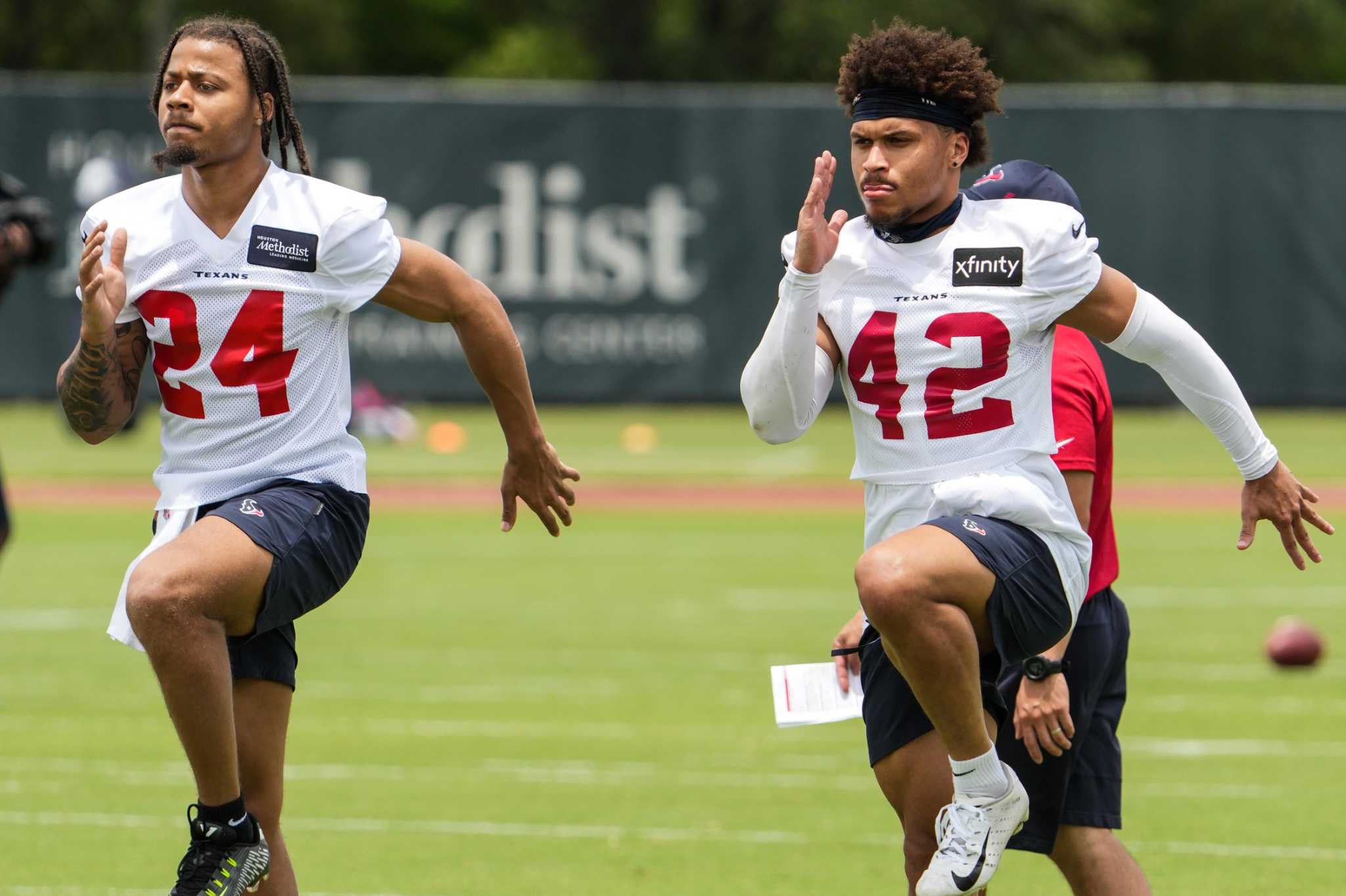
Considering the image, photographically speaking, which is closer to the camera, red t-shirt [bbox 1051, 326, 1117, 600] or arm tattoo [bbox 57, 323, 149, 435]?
arm tattoo [bbox 57, 323, 149, 435]

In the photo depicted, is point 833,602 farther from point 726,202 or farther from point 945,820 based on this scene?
point 726,202

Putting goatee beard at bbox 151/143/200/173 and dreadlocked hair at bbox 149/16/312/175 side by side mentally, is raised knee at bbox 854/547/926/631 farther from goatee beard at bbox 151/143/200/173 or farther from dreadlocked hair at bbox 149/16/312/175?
goatee beard at bbox 151/143/200/173

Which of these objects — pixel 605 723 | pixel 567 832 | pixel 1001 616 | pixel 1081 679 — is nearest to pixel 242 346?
pixel 1001 616

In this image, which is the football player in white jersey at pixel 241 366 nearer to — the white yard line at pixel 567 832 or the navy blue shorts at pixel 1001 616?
the navy blue shorts at pixel 1001 616

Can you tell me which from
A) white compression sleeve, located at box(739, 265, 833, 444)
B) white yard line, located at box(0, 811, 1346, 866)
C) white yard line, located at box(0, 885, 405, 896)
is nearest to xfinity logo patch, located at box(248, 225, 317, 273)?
white compression sleeve, located at box(739, 265, 833, 444)

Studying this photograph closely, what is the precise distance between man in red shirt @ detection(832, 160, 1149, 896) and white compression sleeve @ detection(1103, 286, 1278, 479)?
0.30 m

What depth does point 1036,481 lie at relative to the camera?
5.16m

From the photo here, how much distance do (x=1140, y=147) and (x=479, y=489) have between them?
9.34 metres

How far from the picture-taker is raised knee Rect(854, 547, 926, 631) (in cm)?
481

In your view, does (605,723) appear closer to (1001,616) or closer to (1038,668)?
(1038,668)

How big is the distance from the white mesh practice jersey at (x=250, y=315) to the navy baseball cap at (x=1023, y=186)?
1.40 metres

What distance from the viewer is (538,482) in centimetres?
565

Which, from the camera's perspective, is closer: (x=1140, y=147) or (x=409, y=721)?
(x=409, y=721)

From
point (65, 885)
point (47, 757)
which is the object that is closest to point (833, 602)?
point (47, 757)
